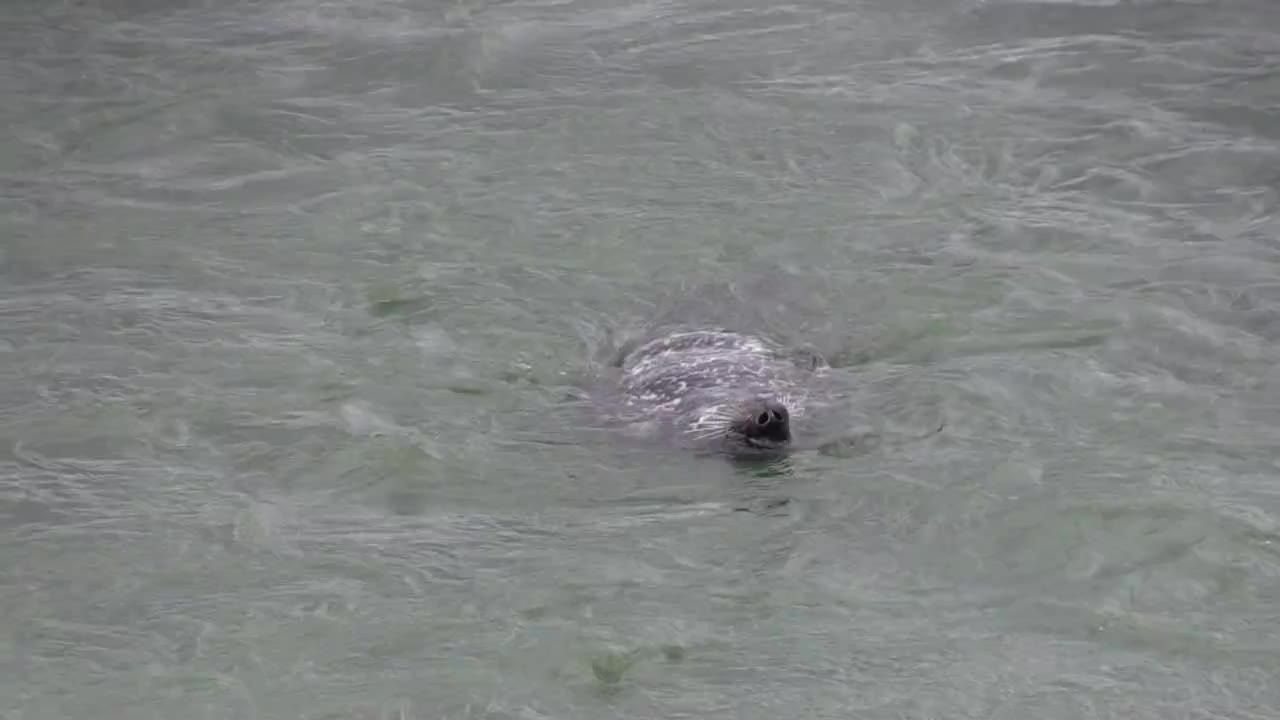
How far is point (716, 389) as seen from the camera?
7223 mm

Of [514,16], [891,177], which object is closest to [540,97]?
[514,16]

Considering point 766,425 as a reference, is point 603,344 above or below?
below

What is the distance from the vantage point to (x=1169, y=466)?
23.3ft

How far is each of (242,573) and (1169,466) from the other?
2967mm

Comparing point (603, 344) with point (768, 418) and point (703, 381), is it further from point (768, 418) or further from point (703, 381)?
point (768, 418)

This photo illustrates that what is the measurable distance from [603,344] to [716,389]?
77 cm

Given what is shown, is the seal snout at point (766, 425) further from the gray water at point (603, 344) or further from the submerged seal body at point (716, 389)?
the gray water at point (603, 344)

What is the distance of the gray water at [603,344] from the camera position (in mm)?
6211

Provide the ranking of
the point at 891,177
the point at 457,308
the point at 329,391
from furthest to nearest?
the point at 891,177
the point at 457,308
the point at 329,391

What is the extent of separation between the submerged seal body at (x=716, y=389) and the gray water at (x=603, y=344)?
139 millimetres

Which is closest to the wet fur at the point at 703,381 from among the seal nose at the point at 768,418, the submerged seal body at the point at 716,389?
the submerged seal body at the point at 716,389

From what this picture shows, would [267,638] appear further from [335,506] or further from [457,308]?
[457,308]

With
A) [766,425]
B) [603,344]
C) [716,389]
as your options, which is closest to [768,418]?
[766,425]

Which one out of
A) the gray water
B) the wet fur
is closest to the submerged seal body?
the wet fur
